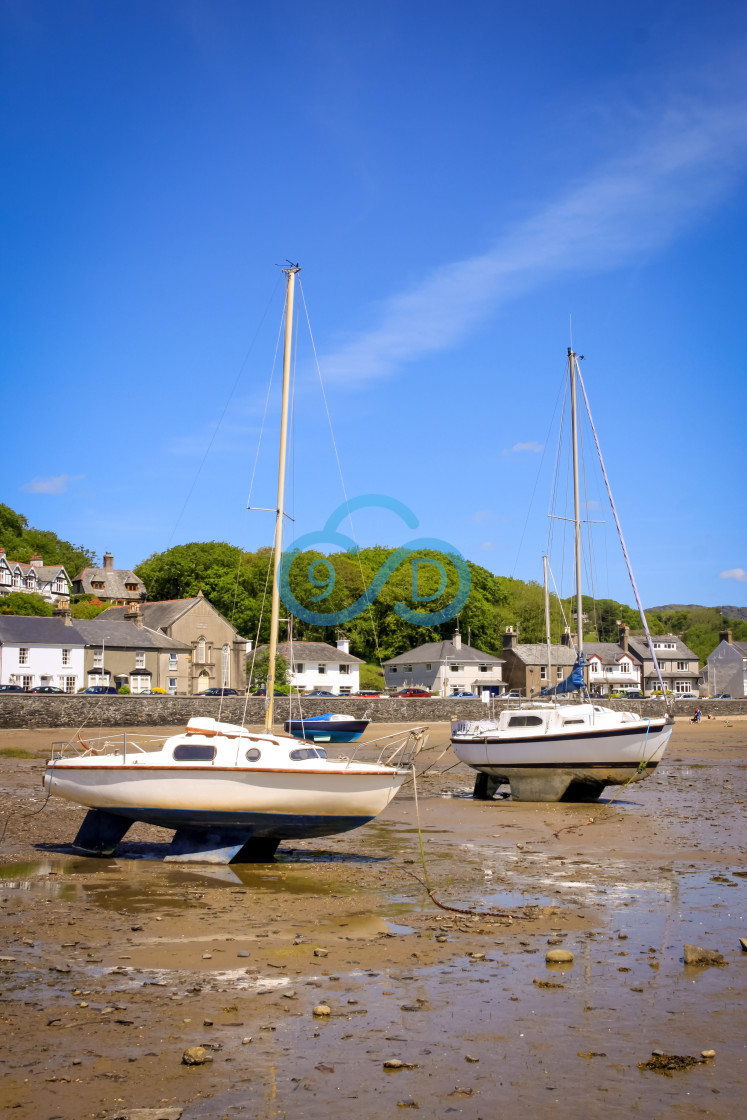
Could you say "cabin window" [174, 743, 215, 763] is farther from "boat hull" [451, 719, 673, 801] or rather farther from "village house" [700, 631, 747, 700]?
"village house" [700, 631, 747, 700]

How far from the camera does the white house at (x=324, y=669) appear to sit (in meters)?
87.4

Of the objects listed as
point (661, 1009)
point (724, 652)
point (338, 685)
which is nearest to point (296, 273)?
point (661, 1009)

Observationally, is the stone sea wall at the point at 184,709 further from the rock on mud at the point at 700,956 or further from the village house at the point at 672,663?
the rock on mud at the point at 700,956

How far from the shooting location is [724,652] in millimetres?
103500

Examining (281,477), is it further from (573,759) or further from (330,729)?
(330,729)

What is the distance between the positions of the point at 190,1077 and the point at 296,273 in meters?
16.9

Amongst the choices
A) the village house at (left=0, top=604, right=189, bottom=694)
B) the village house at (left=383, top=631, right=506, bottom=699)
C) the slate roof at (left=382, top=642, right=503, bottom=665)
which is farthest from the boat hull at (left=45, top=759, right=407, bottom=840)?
the slate roof at (left=382, top=642, right=503, bottom=665)

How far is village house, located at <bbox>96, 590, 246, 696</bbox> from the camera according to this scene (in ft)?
252

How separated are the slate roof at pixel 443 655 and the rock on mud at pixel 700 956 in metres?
77.8

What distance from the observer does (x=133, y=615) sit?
3231 inches

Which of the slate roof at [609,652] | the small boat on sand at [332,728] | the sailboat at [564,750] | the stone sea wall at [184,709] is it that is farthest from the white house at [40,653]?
the slate roof at [609,652]

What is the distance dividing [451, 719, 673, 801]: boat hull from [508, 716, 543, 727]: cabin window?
589mm

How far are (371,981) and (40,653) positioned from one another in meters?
61.9

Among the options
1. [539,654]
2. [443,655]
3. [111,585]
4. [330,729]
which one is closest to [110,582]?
[111,585]
